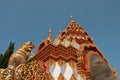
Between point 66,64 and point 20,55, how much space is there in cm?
246

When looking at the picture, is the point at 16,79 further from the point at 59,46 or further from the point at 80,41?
the point at 80,41

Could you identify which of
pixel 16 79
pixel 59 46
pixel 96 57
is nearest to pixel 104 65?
pixel 96 57

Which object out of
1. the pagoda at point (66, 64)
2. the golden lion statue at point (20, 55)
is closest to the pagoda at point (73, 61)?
the pagoda at point (66, 64)

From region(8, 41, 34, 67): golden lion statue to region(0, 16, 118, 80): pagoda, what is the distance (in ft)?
0.59

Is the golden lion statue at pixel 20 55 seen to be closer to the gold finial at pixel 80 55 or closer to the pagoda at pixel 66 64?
the pagoda at pixel 66 64

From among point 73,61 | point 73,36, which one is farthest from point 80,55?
point 73,36

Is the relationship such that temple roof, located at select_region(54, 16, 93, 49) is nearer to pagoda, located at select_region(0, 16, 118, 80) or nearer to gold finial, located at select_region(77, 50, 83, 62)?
pagoda, located at select_region(0, 16, 118, 80)

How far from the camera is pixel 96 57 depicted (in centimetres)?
1284

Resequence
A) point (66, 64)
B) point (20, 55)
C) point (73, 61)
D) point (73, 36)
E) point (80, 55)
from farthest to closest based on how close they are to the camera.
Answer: point (73, 36) < point (80, 55) < point (73, 61) < point (66, 64) < point (20, 55)

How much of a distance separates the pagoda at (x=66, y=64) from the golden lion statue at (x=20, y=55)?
180 mm

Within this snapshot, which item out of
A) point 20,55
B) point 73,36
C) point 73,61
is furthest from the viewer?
point 73,36

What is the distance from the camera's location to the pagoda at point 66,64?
943 centimetres

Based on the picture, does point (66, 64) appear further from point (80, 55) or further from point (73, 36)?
point (73, 36)

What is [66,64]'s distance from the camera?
36.2 feet
